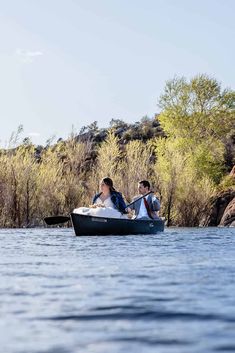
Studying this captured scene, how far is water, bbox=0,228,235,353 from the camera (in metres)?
6.08

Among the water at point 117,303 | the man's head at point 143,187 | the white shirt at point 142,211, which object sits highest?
the man's head at point 143,187

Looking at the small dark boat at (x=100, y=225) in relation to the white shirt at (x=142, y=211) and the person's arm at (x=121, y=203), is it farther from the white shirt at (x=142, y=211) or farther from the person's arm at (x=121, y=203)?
the white shirt at (x=142, y=211)

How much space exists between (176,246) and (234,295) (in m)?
8.52

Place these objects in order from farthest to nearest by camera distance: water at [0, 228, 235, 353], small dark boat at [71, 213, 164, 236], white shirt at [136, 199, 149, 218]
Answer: white shirt at [136, 199, 149, 218], small dark boat at [71, 213, 164, 236], water at [0, 228, 235, 353]

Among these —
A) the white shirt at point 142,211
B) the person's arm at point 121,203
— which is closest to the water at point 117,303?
the person's arm at point 121,203

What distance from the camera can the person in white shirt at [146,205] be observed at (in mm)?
24062

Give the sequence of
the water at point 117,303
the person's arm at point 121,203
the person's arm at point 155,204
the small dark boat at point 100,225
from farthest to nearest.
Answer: the person's arm at point 155,204
the person's arm at point 121,203
the small dark boat at point 100,225
the water at point 117,303

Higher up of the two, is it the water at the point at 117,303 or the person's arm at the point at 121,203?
the person's arm at the point at 121,203

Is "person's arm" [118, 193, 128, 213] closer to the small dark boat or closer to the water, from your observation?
the small dark boat

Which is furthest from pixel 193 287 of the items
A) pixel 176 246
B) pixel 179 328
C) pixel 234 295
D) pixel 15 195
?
pixel 15 195

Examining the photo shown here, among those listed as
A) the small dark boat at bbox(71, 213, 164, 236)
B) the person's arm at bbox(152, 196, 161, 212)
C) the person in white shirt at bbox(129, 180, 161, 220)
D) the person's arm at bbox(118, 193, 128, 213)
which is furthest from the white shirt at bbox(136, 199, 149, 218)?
the small dark boat at bbox(71, 213, 164, 236)

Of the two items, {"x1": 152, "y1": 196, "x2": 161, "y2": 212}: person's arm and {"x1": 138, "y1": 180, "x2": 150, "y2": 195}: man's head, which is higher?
{"x1": 138, "y1": 180, "x2": 150, "y2": 195}: man's head

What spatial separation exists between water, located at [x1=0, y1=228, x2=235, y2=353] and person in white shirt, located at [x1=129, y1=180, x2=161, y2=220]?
10082 millimetres

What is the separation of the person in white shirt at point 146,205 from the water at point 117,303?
1008 centimetres
